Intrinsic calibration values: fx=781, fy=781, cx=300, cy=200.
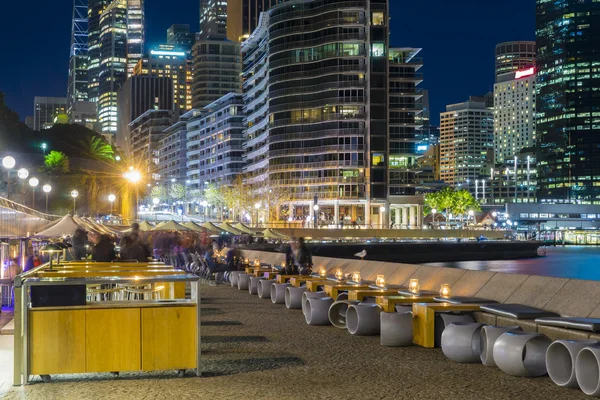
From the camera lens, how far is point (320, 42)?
127 metres

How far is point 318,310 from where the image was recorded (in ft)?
47.4

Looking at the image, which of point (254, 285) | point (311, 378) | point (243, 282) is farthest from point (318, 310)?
point (243, 282)

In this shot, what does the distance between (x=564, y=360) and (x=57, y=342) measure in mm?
5762

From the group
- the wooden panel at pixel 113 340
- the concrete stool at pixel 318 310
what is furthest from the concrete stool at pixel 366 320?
the wooden panel at pixel 113 340

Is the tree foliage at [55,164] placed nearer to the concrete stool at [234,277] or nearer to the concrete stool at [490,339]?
the concrete stool at [234,277]

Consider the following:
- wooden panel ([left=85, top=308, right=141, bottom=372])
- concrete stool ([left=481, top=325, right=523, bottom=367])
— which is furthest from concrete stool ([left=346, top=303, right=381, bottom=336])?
wooden panel ([left=85, top=308, right=141, bottom=372])

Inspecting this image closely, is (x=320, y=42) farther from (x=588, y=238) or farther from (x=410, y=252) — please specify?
(x=588, y=238)

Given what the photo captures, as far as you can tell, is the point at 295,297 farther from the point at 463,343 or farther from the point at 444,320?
the point at 463,343

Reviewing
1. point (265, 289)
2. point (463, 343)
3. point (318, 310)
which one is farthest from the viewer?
point (265, 289)

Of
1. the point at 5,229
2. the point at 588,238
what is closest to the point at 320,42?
the point at 588,238

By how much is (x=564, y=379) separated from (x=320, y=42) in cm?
12116

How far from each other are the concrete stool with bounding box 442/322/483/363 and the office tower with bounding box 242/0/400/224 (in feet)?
369

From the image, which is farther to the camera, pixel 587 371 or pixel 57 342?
pixel 57 342

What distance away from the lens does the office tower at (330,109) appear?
124m
